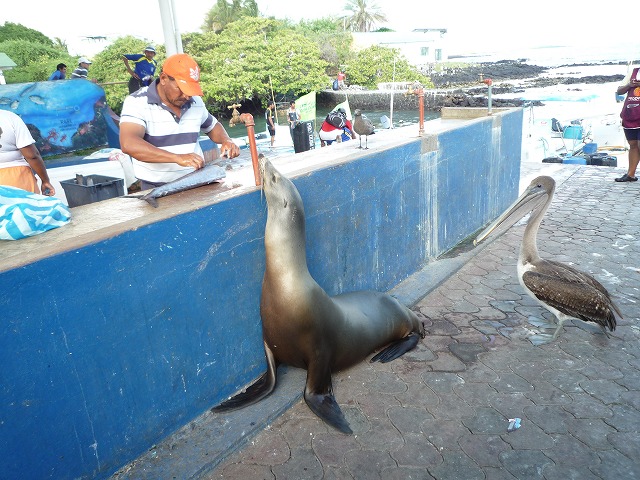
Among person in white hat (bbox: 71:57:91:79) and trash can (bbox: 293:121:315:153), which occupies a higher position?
person in white hat (bbox: 71:57:91:79)

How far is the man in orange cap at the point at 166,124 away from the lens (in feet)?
11.9

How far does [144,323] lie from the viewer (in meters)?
2.84

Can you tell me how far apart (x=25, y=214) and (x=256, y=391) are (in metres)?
1.81

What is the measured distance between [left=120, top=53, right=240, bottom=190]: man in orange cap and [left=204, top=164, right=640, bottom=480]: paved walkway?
203cm

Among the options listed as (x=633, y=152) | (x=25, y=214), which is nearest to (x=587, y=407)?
(x=25, y=214)

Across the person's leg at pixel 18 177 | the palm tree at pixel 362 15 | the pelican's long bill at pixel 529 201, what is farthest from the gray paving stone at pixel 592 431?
the palm tree at pixel 362 15

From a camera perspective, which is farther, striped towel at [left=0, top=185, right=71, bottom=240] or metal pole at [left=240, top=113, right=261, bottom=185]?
metal pole at [left=240, top=113, right=261, bottom=185]

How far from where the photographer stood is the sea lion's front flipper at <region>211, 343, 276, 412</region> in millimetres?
3322

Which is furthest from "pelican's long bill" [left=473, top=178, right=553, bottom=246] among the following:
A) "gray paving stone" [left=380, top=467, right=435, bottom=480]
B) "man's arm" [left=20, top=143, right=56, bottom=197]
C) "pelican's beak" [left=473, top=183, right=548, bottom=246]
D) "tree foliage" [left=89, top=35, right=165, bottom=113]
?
"tree foliage" [left=89, top=35, right=165, bottom=113]

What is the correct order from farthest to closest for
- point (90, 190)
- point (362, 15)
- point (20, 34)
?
point (362, 15) < point (20, 34) < point (90, 190)

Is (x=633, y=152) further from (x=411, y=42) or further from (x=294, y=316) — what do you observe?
(x=411, y=42)

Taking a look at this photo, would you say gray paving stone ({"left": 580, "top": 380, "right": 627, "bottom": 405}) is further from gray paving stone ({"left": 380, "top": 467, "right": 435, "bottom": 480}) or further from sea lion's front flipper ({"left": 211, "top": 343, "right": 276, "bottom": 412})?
sea lion's front flipper ({"left": 211, "top": 343, "right": 276, "bottom": 412})

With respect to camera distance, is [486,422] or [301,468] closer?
[301,468]

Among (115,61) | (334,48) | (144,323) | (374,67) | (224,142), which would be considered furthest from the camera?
(334,48)
